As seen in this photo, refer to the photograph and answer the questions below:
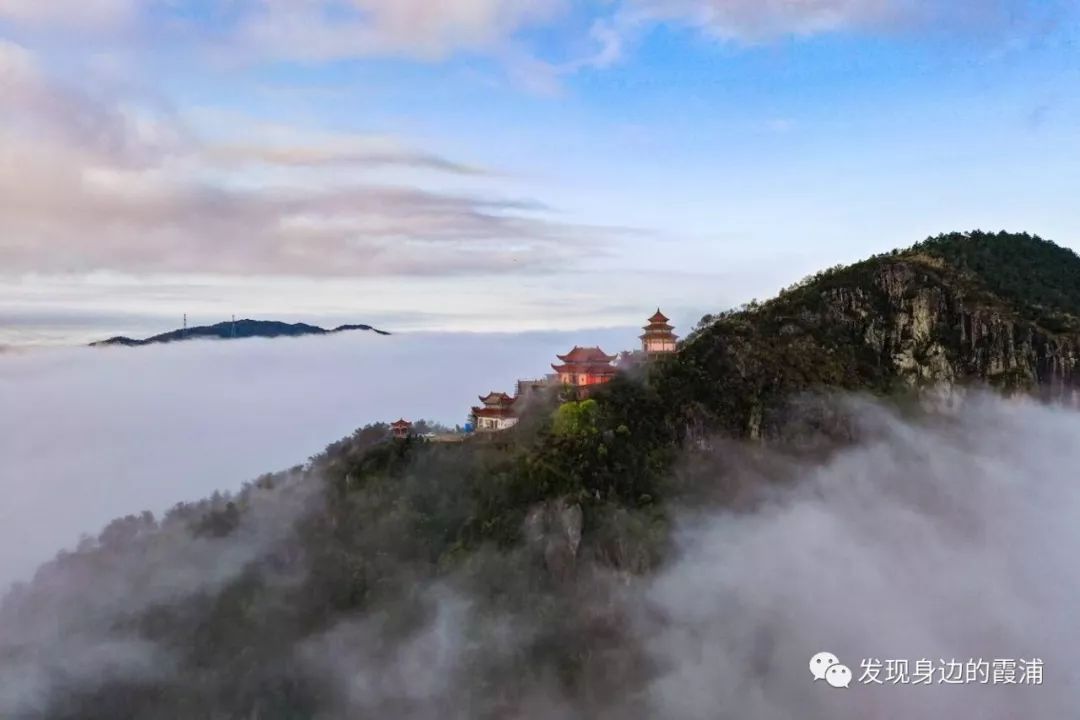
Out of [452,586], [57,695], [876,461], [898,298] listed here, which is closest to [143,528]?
[57,695]

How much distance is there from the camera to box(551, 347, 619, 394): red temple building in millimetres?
55688

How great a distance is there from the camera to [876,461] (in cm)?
5544

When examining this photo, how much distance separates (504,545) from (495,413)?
10892 mm

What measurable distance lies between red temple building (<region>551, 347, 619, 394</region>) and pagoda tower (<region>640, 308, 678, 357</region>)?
2828 mm

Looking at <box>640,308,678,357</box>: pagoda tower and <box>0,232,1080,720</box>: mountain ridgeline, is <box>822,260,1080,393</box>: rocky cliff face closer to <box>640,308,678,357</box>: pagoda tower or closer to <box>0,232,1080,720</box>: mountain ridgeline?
<box>0,232,1080,720</box>: mountain ridgeline

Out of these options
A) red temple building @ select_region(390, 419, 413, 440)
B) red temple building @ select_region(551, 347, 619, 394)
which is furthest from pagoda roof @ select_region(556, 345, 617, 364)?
red temple building @ select_region(390, 419, 413, 440)

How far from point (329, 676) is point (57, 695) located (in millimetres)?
18462

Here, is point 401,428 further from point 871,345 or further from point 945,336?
point 945,336

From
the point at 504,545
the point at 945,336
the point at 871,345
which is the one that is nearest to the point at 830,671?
the point at 504,545

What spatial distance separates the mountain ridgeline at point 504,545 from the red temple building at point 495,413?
294 centimetres

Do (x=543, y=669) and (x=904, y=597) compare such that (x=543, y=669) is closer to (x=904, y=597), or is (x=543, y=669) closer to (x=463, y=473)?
(x=463, y=473)

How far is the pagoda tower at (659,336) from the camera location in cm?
5775

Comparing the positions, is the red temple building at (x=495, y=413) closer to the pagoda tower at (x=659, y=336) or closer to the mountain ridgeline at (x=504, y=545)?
the mountain ridgeline at (x=504, y=545)

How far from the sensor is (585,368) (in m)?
56.3
